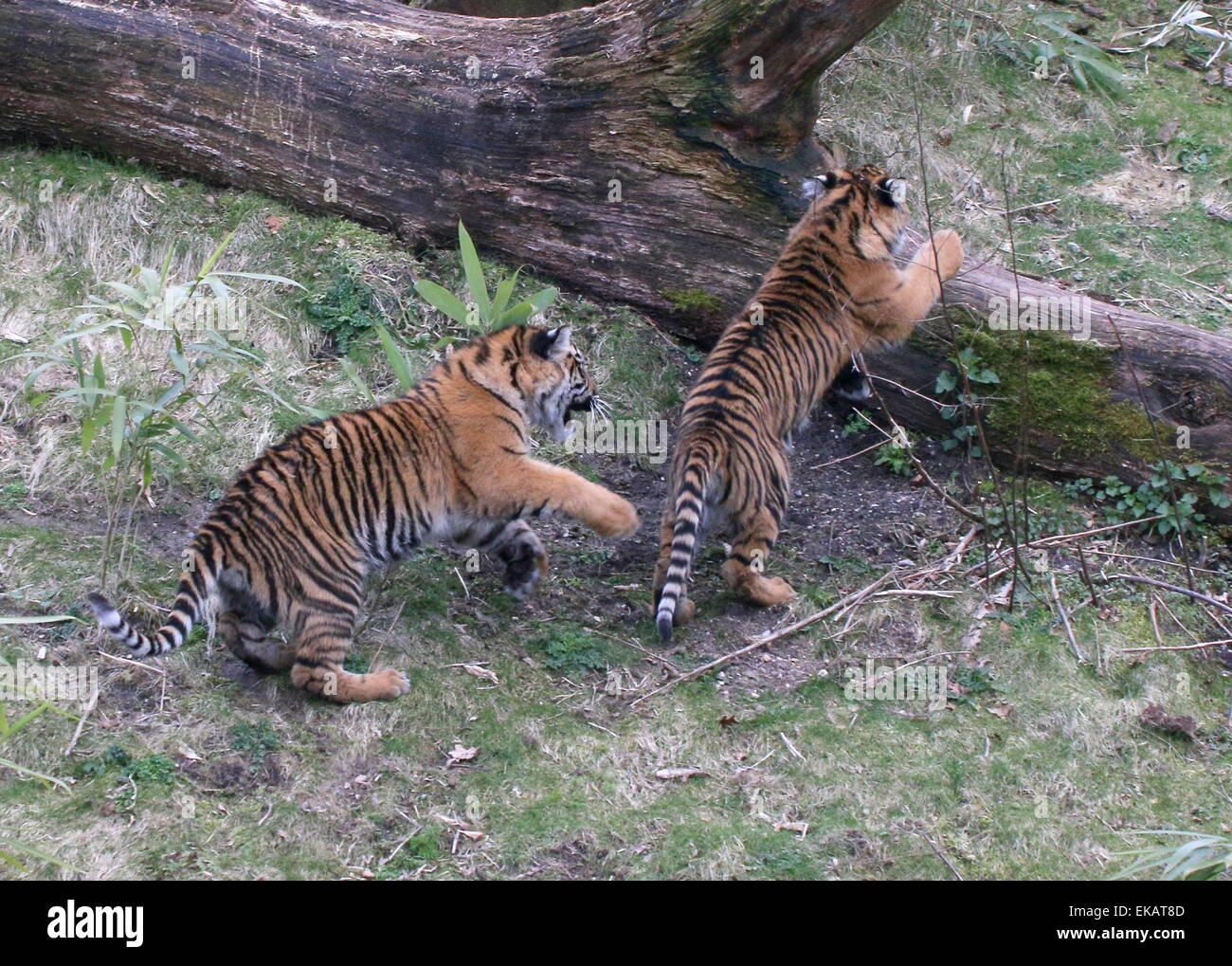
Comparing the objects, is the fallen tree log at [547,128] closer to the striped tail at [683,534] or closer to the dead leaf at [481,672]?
the striped tail at [683,534]

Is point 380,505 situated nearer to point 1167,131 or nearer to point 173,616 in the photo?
point 173,616

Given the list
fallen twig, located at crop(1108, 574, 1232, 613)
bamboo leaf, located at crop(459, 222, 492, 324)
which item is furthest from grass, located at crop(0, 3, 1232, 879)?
bamboo leaf, located at crop(459, 222, 492, 324)

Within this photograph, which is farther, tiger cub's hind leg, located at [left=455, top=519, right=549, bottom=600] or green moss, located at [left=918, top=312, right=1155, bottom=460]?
green moss, located at [left=918, top=312, right=1155, bottom=460]

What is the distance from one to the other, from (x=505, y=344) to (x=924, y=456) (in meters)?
2.31


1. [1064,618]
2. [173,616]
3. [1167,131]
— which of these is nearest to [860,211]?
[1064,618]

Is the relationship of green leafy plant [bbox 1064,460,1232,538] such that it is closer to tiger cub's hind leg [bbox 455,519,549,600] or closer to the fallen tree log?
the fallen tree log

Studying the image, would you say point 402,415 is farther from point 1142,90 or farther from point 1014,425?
point 1142,90

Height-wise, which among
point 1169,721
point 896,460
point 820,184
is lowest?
point 1169,721

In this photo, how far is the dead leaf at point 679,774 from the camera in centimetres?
446

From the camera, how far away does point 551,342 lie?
5.20 meters

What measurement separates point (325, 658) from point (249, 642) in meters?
0.34

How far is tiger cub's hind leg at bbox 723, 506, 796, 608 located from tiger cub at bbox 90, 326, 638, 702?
1.59 ft

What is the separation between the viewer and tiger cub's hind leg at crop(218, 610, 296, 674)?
15.1 ft

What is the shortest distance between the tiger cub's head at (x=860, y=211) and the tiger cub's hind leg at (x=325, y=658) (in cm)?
296
